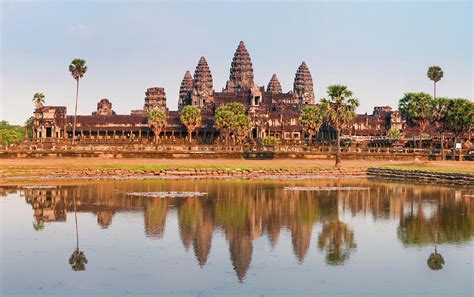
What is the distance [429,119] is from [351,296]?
310ft

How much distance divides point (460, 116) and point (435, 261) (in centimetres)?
7616

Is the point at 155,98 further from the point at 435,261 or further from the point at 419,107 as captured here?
the point at 435,261

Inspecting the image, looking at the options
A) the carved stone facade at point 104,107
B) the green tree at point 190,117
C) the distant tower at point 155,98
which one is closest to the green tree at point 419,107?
the green tree at point 190,117

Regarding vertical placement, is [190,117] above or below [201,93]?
below

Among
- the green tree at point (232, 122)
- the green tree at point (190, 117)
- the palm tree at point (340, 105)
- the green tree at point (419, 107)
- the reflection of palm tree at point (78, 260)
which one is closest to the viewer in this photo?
the reflection of palm tree at point (78, 260)

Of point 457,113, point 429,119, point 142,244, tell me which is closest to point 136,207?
point 142,244

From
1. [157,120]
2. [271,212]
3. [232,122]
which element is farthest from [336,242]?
[157,120]

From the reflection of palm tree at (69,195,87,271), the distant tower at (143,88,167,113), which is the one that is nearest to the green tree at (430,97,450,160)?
the reflection of palm tree at (69,195,87,271)

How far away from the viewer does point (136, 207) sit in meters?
34.5

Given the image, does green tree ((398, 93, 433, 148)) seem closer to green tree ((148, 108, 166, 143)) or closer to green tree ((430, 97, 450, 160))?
green tree ((430, 97, 450, 160))

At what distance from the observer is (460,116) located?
9344cm

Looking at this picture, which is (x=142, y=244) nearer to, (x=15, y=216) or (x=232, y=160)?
(x=15, y=216)

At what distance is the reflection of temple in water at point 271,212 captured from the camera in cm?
2486

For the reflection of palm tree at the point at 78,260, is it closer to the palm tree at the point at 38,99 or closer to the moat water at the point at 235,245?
the moat water at the point at 235,245
